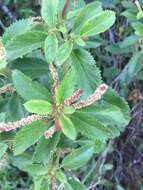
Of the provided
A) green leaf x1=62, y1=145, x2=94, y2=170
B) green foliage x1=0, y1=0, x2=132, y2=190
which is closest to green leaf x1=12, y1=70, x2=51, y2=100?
green foliage x1=0, y1=0, x2=132, y2=190

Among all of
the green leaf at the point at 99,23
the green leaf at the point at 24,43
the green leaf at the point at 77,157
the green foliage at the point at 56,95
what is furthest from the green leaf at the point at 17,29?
the green leaf at the point at 77,157

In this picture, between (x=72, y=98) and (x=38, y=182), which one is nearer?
(x=72, y=98)

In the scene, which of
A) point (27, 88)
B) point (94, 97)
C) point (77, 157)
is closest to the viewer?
point (94, 97)

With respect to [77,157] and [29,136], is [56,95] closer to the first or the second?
[29,136]

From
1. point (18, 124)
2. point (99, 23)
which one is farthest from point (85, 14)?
point (18, 124)

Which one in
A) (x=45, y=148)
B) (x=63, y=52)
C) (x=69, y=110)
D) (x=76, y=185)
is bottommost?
(x=76, y=185)

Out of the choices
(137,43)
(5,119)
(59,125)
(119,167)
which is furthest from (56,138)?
(119,167)
